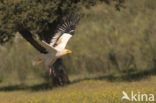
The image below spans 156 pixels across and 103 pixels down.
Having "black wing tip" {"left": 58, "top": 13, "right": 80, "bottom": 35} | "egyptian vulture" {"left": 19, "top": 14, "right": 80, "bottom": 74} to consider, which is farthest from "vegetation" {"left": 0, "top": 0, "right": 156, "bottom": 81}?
"egyptian vulture" {"left": 19, "top": 14, "right": 80, "bottom": 74}

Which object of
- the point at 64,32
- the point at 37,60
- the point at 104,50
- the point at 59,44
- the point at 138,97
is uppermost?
the point at 64,32

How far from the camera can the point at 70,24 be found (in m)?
16.3

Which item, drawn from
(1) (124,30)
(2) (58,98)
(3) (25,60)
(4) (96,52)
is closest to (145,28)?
(1) (124,30)

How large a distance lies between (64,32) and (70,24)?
1.59ft

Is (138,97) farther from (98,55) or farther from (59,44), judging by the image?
(98,55)

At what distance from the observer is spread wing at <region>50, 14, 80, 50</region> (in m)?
15.7

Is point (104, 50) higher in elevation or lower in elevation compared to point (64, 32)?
lower

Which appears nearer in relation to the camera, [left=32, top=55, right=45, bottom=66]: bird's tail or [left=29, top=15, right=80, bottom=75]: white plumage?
[left=29, top=15, right=80, bottom=75]: white plumage

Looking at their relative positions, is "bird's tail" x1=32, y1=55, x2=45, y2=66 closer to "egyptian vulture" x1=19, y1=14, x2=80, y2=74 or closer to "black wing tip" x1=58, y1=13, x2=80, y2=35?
"egyptian vulture" x1=19, y1=14, x2=80, y2=74

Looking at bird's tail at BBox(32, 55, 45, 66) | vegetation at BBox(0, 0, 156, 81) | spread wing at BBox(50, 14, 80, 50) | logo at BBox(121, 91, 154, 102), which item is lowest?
vegetation at BBox(0, 0, 156, 81)

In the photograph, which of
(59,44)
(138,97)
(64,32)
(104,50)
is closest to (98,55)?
(104,50)

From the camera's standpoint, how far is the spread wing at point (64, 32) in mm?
15656

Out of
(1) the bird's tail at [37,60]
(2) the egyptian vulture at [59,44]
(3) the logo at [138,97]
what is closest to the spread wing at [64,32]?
(2) the egyptian vulture at [59,44]

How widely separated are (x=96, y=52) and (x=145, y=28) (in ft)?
15.6
